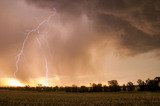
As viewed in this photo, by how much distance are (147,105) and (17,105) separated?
45.0 ft

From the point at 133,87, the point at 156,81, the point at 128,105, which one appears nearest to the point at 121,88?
the point at 133,87

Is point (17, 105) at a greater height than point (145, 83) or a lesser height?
lesser

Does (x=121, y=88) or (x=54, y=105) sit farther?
(x=121, y=88)

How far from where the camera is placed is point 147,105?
118 ft

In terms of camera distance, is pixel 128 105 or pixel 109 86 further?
pixel 109 86

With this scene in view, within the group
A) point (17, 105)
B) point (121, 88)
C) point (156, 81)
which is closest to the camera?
point (17, 105)

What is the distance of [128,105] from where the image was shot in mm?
36312

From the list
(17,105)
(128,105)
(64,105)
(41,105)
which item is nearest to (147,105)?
(128,105)

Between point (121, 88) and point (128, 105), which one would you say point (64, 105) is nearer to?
point (128, 105)

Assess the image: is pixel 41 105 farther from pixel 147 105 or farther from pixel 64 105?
pixel 147 105

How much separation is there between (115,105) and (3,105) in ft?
38.5

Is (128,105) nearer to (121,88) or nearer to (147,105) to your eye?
(147,105)

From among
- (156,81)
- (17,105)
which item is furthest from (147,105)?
(156,81)

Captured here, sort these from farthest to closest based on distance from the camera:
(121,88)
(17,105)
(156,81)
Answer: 1. (121,88)
2. (156,81)
3. (17,105)
